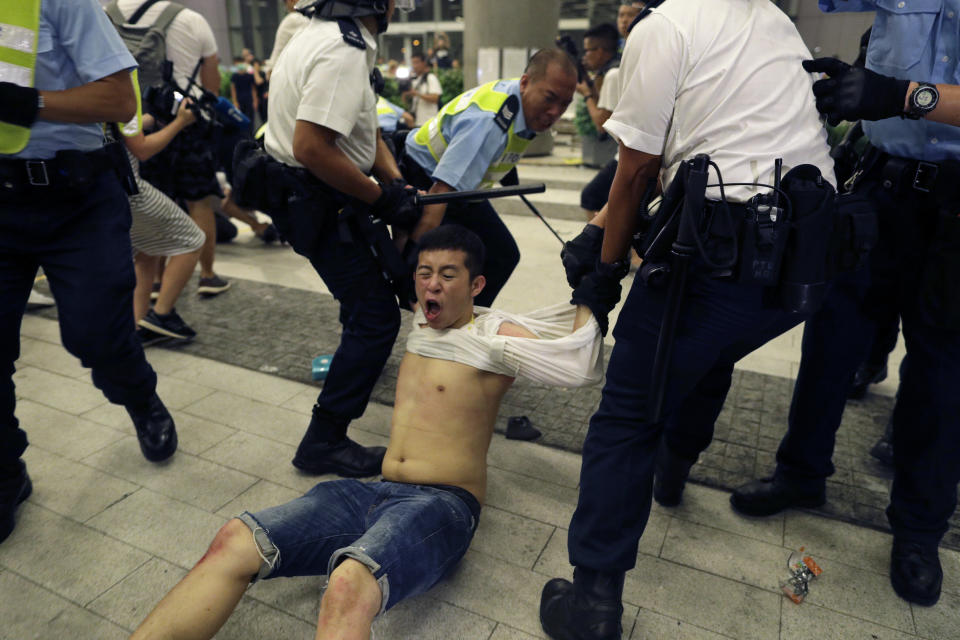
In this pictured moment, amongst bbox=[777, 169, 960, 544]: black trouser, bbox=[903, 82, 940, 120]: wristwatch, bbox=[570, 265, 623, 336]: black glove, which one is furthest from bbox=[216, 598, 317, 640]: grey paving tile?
bbox=[903, 82, 940, 120]: wristwatch

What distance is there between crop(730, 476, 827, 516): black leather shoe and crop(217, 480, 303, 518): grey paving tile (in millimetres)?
1578

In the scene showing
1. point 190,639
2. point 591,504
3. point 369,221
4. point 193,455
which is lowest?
point 193,455

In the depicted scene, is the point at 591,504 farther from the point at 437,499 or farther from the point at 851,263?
the point at 851,263

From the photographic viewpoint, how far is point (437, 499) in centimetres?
183

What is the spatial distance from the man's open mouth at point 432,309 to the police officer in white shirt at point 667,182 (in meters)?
0.56

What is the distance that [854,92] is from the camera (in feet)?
5.05

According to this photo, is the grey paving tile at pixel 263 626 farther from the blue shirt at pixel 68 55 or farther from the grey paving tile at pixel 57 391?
the grey paving tile at pixel 57 391

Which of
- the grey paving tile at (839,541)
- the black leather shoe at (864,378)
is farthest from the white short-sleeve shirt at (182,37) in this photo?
the black leather shoe at (864,378)

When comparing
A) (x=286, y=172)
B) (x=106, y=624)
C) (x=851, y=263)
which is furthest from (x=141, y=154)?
(x=851, y=263)

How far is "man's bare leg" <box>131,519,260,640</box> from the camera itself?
4.72ft

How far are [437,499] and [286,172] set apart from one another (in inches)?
50.3

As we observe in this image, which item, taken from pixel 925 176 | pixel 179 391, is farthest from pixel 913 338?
pixel 179 391

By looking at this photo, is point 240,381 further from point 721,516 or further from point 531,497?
point 721,516

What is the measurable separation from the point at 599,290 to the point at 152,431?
1.83 m
